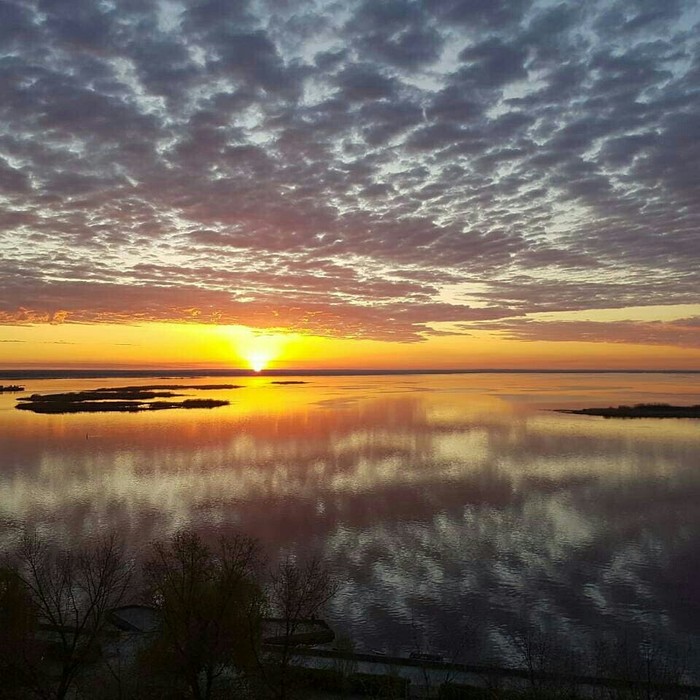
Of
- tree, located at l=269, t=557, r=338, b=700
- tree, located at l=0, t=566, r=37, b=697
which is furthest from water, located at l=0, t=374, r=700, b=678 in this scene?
tree, located at l=0, t=566, r=37, b=697

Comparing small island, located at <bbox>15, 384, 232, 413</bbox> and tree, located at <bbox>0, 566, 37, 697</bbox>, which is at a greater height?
small island, located at <bbox>15, 384, 232, 413</bbox>

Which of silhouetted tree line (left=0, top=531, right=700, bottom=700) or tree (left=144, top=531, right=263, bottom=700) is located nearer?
silhouetted tree line (left=0, top=531, right=700, bottom=700)

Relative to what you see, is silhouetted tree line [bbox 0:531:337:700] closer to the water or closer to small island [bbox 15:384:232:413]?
the water

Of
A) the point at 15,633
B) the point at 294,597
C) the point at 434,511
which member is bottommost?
the point at 15,633

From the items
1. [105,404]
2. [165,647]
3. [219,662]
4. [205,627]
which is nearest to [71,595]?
[165,647]

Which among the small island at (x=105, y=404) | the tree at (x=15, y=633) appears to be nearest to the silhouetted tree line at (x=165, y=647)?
the tree at (x=15, y=633)

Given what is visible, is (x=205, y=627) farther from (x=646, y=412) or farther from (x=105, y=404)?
(x=105, y=404)
